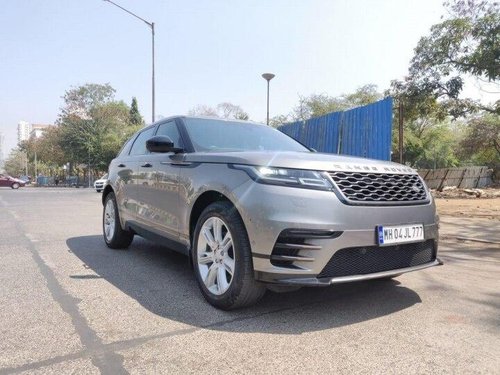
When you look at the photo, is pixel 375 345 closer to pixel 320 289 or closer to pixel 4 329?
pixel 320 289

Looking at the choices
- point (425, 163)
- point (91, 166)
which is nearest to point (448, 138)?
point (425, 163)

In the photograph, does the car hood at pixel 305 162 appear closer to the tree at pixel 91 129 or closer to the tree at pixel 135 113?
the tree at pixel 91 129

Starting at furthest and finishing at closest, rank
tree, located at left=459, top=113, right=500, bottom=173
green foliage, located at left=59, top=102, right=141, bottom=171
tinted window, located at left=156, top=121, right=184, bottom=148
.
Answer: green foliage, located at left=59, top=102, right=141, bottom=171 < tree, located at left=459, top=113, right=500, bottom=173 < tinted window, located at left=156, top=121, right=184, bottom=148

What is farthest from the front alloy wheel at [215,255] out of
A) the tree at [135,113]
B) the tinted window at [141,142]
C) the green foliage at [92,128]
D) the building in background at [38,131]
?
the tree at [135,113]

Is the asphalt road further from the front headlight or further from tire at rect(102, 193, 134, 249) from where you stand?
the front headlight

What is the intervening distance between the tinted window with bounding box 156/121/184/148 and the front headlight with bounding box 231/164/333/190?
4.51 feet

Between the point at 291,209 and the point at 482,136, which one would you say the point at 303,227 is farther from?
the point at 482,136

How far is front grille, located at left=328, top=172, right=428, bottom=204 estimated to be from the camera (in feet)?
9.68

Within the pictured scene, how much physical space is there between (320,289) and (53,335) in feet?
7.16

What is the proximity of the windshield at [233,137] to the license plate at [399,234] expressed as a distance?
155 centimetres

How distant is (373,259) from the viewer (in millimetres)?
2984

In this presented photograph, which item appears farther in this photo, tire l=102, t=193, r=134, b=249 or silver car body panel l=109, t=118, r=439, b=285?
tire l=102, t=193, r=134, b=249

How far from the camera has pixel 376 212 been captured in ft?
9.69

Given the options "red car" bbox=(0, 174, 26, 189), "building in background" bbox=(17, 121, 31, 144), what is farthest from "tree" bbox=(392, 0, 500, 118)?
"building in background" bbox=(17, 121, 31, 144)
